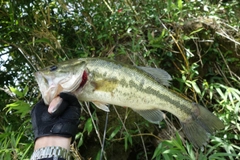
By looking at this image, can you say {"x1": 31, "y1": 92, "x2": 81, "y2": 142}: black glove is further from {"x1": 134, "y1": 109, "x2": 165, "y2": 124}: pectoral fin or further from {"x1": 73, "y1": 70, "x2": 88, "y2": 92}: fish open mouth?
{"x1": 134, "y1": 109, "x2": 165, "y2": 124}: pectoral fin

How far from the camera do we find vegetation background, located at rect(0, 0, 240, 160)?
2.61 meters

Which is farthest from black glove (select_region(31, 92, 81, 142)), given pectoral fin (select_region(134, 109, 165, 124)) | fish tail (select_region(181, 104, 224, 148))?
fish tail (select_region(181, 104, 224, 148))

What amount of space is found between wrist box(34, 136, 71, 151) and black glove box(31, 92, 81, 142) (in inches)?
0.8

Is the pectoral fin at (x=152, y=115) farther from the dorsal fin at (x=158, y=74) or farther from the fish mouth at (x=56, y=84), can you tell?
the fish mouth at (x=56, y=84)

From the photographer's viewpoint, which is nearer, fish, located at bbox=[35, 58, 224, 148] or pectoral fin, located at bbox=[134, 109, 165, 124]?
fish, located at bbox=[35, 58, 224, 148]

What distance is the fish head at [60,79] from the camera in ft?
5.35

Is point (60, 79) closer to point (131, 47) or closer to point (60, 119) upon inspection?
point (60, 119)

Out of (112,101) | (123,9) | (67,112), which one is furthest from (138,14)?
(67,112)

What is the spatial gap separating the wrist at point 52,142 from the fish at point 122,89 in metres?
0.21

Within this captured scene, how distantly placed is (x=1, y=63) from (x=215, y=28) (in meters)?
2.38

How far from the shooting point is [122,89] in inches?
69.3

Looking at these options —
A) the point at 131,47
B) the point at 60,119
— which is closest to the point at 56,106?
the point at 60,119

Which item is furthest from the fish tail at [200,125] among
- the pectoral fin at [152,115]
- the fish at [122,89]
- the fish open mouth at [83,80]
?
A: the fish open mouth at [83,80]

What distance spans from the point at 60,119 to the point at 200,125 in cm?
93
